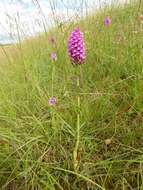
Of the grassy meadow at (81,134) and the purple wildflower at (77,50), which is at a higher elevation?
the purple wildflower at (77,50)

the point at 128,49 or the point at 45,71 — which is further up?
the point at 128,49

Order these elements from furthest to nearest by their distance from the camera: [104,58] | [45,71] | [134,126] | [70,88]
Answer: [45,71]
[104,58]
[70,88]
[134,126]

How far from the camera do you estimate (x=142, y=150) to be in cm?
156

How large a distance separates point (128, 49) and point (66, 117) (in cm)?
76

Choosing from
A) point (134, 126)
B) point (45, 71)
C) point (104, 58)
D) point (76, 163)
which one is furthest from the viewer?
point (45, 71)

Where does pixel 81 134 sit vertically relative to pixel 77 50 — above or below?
below

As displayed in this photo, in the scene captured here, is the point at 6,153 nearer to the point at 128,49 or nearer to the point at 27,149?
the point at 27,149

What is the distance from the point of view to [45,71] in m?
2.70

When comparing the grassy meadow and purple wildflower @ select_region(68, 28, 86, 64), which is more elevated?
purple wildflower @ select_region(68, 28, 86, 64)

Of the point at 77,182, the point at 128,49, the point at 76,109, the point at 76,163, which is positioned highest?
the point at 128,49

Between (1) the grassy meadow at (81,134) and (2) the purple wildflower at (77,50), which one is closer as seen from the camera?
(1) the grassy meadow at (81,134)

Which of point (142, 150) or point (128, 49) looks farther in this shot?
point (128, 49)

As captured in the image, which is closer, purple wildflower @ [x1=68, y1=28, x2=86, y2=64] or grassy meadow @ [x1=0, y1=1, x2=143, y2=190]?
grassy meadow @ [x1=0, y1=1, x2=143, y2=190]

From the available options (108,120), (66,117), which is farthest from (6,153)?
(108,120)
